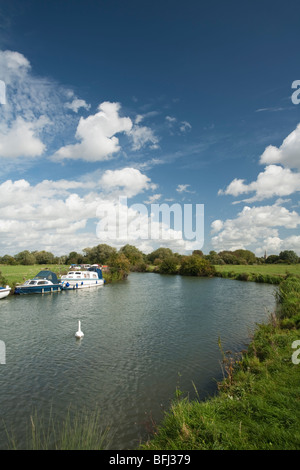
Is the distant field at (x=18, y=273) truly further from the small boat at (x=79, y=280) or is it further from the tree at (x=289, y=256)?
the tree at (x=289, y=256)

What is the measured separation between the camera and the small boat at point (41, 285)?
38.4 metres

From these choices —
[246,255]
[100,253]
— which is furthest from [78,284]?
[246,255]

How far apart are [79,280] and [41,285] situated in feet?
28.3

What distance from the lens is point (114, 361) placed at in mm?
14562

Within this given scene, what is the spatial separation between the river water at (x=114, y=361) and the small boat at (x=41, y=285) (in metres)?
10.2

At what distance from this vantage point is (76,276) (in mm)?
48031

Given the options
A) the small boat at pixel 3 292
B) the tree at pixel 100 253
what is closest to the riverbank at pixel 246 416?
the small boat at pixel 3 292

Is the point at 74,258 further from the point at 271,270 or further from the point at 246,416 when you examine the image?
the point at 246,416

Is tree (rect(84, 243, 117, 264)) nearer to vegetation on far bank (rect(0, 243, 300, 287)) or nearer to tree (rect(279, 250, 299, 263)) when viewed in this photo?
vegetation on far bank (rect(0, 243, 300, 287))

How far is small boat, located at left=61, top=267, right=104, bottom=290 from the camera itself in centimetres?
4623
